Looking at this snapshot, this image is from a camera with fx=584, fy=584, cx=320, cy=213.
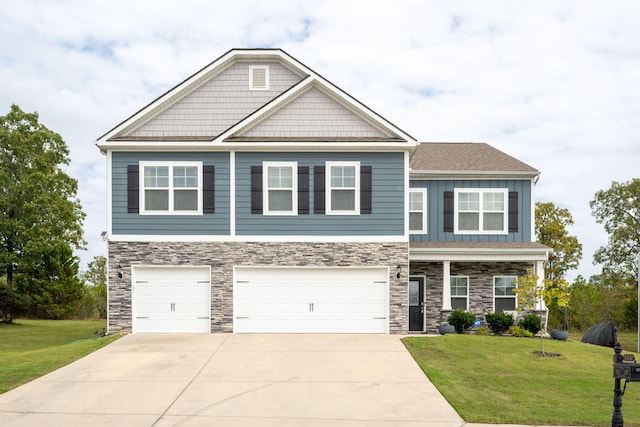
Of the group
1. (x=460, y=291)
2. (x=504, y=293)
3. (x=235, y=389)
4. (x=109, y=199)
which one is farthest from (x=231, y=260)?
(x=504, y=293)

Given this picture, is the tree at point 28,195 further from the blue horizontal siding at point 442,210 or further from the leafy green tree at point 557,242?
the leafy green tree at point 557,242

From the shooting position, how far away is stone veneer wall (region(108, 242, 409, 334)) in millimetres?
17828

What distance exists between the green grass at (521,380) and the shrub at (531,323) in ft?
2.91

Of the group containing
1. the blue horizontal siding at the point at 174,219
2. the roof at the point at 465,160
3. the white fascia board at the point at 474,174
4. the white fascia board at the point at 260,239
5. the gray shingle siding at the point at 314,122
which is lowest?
the white fascia board at the point at 260,239

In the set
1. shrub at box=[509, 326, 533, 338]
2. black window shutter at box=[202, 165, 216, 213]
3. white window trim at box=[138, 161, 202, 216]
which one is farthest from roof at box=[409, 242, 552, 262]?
white window trim at box=[138, 161, 202, 216]

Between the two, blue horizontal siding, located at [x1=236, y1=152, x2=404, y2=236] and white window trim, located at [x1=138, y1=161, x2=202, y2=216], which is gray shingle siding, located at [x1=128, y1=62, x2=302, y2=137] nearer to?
white window trim, located at [x1=138, y1=161, x2=202, y2=216]

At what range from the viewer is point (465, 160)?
21.8 meters

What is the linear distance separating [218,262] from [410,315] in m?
7.29

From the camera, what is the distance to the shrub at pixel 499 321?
1856 centimetres

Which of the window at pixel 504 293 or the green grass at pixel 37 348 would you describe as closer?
the green grass at pixel 37 348

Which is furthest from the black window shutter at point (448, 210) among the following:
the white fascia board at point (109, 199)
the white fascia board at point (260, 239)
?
the white fascia board at point (109, 199)

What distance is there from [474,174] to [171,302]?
11.1 m

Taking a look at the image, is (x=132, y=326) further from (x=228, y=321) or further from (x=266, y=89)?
(x=266, y=89)

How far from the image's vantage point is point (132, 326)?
17875 millimetres
